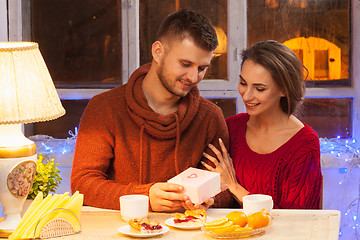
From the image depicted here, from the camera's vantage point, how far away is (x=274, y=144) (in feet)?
8.46

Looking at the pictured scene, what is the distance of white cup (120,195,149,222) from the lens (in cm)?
186

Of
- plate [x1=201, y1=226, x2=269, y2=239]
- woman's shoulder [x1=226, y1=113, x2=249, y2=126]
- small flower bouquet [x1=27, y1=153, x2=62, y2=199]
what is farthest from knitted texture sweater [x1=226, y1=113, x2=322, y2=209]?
small flower bouquet [x1=27, y1=153, x2=62, y2=199]

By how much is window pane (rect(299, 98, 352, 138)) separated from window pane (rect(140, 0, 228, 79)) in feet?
1.90

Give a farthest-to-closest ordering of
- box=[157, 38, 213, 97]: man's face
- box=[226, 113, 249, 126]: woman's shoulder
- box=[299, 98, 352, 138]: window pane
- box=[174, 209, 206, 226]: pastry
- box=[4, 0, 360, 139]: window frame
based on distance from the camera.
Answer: box=[299, 98, 352, 138]: window pane, box=[4, 0, 360, 139]: window frame, box=[226, 113, 249, 126]: woman's shoulder, box=[157, 38, 213, 97]: man's face, box=[174, 209, 206, 226]: pastry

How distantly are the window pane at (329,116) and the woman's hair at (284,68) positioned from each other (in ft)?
3.51

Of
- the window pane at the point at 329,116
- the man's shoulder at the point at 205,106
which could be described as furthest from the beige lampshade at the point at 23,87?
the window pane at the point at 329,116

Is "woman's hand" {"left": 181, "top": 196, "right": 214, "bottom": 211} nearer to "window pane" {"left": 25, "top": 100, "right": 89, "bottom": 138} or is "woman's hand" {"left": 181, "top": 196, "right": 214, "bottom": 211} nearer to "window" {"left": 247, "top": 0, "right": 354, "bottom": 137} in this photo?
"window" {"left": 247, "top": 0, "right": 354, "bottom": 137}

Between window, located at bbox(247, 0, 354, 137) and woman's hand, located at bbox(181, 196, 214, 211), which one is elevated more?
window, located at bbox(247, 0, 354, 137)

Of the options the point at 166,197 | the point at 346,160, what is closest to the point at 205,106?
the point at 166,197

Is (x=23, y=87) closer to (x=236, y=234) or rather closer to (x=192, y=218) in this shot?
(x=192, y=218)

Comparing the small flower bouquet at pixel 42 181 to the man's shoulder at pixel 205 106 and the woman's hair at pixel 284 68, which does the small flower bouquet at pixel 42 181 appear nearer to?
the man's shoulder at pixel 205 106

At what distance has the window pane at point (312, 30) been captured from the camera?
358 centimetres

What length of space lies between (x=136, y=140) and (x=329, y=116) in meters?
1.71

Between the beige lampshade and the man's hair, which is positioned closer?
the beige lampshade
